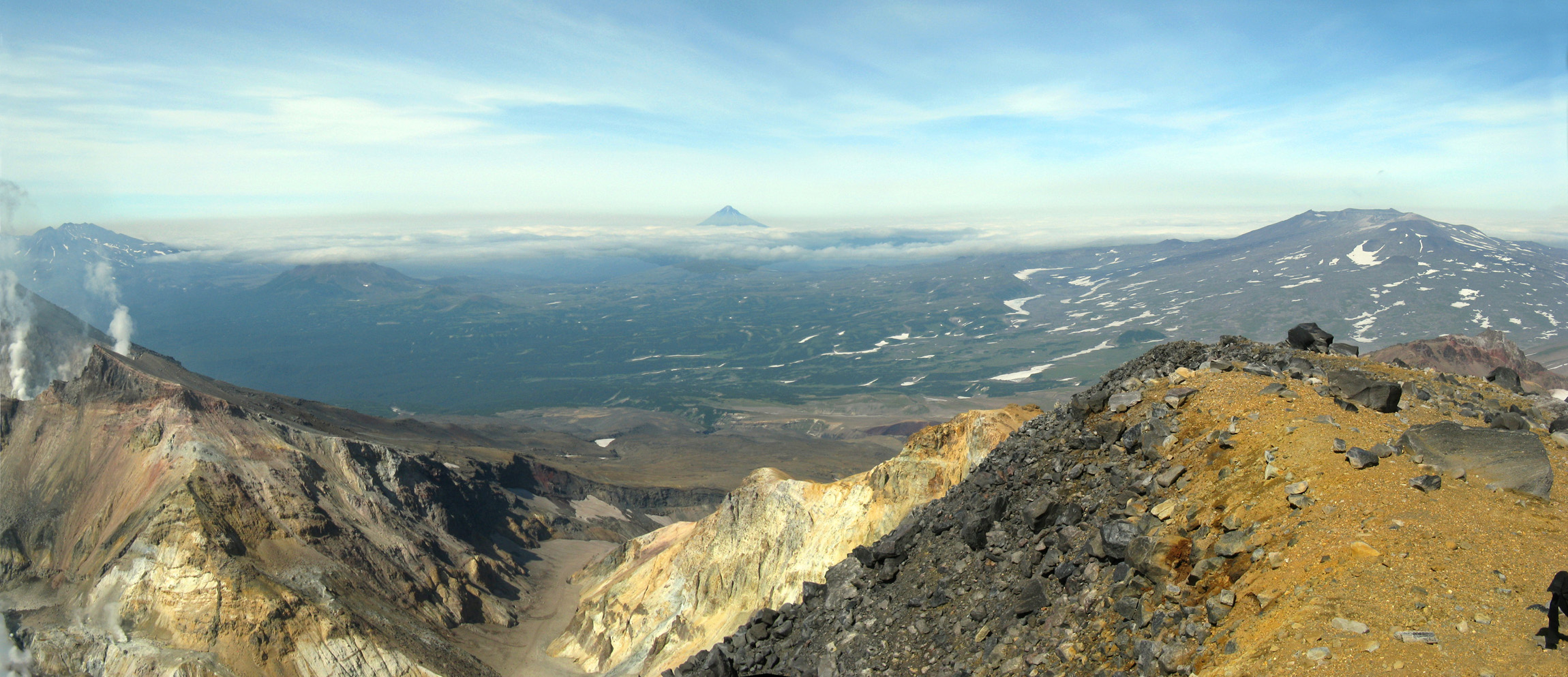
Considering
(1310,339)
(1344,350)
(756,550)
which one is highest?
(1310,339)

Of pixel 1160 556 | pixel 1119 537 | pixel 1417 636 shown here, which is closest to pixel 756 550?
pixel 1119 537

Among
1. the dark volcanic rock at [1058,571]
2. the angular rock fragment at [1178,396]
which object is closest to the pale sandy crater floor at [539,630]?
the dark volcanic rock at [1058,571]

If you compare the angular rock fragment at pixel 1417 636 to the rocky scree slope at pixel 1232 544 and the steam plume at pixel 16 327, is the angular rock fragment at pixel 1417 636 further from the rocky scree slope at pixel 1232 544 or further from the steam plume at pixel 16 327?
the steam plume at pixel 16 327

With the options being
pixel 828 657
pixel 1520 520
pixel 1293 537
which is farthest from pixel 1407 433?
pixel 828 657

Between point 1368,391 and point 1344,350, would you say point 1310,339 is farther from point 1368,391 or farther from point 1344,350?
point 1368,391

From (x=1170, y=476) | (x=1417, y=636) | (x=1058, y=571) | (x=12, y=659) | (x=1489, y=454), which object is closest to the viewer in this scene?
(x=1417, y=636)

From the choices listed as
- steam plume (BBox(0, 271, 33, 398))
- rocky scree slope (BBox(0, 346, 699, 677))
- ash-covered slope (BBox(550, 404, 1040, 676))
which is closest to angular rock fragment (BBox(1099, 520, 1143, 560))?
ash-covered slope (BBox(550, 404, 1040, 676))
